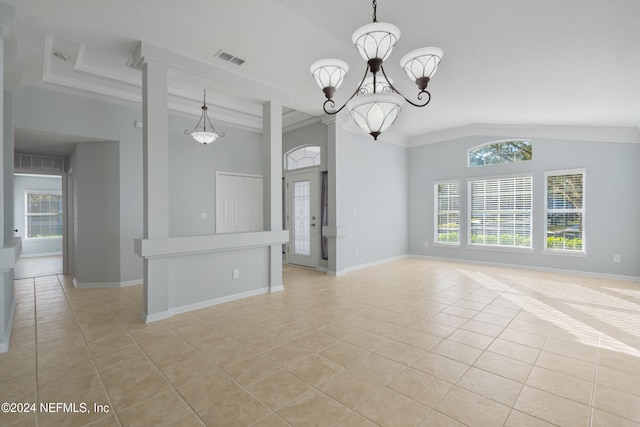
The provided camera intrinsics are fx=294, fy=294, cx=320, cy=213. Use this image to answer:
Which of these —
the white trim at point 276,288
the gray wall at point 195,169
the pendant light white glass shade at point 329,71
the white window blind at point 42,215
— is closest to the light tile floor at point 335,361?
the white trim at point 276,288

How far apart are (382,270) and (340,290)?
5.89 ft

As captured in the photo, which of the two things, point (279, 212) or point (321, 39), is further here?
point (279, 212)

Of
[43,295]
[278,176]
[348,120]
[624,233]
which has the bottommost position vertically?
[43,295]

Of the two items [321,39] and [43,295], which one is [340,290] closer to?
[321,39]

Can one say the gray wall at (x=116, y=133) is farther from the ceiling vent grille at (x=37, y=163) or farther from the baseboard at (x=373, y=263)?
the baseboard at (x=373, y=263)

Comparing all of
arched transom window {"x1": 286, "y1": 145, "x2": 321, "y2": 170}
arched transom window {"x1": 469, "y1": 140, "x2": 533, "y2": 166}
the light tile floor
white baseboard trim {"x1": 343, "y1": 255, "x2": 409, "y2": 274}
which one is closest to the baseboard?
white baseboard trim {"x1": 343, "y1": 255, "x2": 409, "y2": 274}

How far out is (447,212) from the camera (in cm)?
718

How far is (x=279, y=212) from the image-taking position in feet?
15.2

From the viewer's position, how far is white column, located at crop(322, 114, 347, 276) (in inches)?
223

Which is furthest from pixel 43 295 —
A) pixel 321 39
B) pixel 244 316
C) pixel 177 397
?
pixel 321 39

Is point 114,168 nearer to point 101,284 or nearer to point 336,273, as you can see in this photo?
point 101,284

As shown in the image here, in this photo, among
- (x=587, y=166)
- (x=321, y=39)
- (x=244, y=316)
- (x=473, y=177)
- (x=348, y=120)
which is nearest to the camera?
(x=321, y=39)

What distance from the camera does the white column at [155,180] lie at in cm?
333

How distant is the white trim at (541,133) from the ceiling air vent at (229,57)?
5.20 metres
